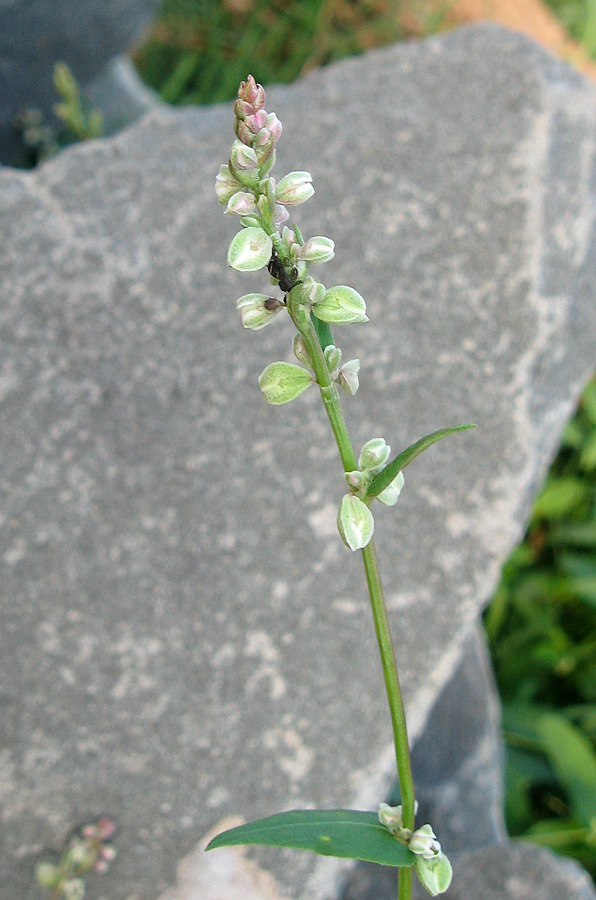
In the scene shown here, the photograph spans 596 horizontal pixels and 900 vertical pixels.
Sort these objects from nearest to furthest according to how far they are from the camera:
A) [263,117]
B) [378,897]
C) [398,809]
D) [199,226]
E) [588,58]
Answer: [263,117], [398,809], [378,897], [199,226], [588,58]

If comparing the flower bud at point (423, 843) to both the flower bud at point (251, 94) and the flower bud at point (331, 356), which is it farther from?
the flower bud at point (251, 94)

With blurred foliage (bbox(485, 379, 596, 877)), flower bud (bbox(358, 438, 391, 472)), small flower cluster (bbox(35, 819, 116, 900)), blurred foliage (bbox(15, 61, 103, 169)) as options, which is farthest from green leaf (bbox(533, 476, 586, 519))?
flower bud (bbox(358, 438, 391, 472))

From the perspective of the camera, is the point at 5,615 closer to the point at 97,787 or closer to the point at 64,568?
the point at 64,568

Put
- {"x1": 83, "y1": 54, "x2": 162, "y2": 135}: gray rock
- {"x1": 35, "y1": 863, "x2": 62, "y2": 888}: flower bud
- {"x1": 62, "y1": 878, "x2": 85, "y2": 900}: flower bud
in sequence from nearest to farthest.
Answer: {"x1": 62, "y1": 878, "x2": 85, "y2": 900}: flower bud < {"x1": 35, "y1": 863, "x2": 62, "y2": 888}: flower bud < {"x1": 83, "y1": 54, "x2": 162, "y2": 135}: gray rock

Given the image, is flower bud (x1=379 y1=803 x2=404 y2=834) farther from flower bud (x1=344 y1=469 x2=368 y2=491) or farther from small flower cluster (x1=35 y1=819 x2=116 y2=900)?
small flower cluster (x1=35 y1=819 x2=116 y2=900)

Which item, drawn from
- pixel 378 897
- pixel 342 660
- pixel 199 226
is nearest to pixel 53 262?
pixel 199 226

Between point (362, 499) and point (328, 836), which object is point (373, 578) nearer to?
point (362, 499)

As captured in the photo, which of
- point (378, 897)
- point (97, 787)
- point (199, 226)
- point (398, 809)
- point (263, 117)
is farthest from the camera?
point (199, 226)
